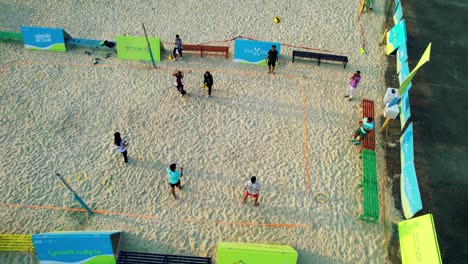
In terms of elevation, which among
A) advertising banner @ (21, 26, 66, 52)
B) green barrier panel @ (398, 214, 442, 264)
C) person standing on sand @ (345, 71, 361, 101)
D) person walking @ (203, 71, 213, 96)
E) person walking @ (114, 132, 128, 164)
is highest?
advertising banner @ (21, 26, 66, 52)

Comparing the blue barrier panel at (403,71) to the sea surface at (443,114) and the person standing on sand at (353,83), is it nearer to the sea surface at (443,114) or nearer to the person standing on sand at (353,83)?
the sea surface at (443,114)

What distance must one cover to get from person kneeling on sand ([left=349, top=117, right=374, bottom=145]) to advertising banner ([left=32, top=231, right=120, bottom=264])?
7.99 m

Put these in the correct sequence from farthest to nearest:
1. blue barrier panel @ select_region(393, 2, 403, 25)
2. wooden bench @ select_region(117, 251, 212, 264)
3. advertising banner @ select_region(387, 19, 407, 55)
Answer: blue barrier panel @ select_region(393, 2, 403, 25) < advertising banner @ select_region(387, 19, 407, 55) < wooden bench @ select_region(117, 251, 212, 264)

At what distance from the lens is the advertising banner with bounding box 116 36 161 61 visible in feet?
45.4

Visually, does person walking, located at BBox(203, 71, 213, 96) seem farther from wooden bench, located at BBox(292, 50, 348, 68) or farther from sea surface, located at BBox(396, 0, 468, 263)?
sea surface, located at BBox(396, 0, 468, 263)

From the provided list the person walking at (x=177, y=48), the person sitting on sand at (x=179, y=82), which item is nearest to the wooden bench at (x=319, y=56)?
the person walking at (x=177, y=48)

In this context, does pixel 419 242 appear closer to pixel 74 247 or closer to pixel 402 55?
pixel 402 55

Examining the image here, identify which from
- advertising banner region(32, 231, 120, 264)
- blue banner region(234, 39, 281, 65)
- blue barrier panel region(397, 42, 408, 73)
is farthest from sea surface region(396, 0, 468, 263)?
advertising banner region(32, 231, 120, 264)

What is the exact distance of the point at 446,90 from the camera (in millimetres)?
13500

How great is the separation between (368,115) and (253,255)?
6920mm

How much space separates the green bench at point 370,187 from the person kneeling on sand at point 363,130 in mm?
497

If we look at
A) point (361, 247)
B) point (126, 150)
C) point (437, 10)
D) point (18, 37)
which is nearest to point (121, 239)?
point (126, 150)

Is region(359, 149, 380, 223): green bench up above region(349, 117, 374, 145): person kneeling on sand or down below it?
below

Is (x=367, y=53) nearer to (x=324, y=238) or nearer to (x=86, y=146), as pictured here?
(x=324, y=238)
